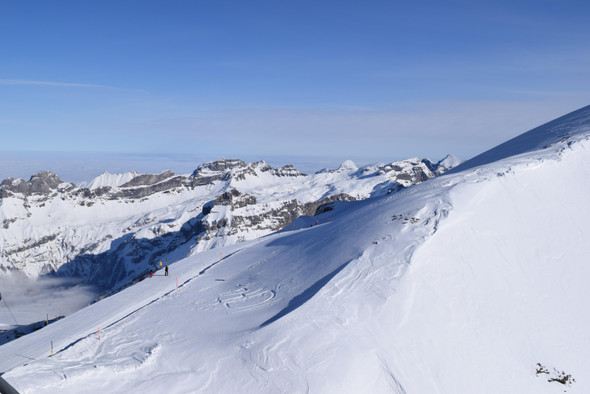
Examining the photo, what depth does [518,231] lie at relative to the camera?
23875 millimetres

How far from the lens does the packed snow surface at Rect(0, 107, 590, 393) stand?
643 inches

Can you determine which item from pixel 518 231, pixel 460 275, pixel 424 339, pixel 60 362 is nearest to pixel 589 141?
pixel 518 231

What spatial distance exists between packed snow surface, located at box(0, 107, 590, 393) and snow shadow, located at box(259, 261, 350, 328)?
0.16m

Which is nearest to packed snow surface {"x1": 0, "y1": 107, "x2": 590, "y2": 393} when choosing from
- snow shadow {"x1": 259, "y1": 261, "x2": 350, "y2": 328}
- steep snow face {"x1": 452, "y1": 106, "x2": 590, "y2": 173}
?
snow shadow {"x1": 259, "y1": 261, "x2": 350, "y2": 328}

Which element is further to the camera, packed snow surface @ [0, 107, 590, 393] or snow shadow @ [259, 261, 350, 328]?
snow shadow @ [259, 261, 350, 328]

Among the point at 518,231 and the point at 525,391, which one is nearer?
the point at 525,391

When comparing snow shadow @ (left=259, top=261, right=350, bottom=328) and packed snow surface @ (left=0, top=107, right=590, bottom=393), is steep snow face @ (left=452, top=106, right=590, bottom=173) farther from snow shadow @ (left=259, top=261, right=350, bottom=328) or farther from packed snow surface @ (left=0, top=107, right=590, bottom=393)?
snow shadow @ (left=259, top=261, right=350, bottom=328)

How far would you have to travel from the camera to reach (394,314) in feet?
62.0

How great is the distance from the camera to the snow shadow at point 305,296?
2108cm

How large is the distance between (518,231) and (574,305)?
517cm

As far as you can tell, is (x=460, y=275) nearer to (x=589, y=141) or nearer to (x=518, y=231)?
(x=518, y=231)

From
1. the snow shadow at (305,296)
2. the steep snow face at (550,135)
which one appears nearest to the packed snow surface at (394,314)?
the snow shadow at (305,296)

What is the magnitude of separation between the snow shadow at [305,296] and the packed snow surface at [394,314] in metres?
0.16

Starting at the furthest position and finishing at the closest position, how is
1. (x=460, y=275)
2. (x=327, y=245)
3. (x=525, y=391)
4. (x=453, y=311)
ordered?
1. (x=327, y=245)
2. (x=460, y=275)
3. (x=453, y=311)
4. (x=525, y=391)
